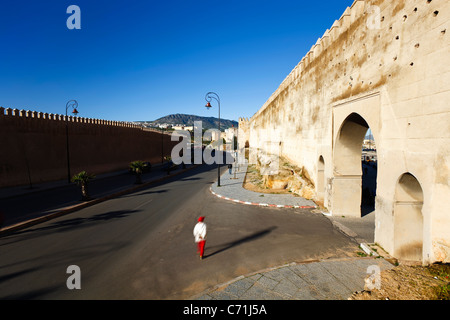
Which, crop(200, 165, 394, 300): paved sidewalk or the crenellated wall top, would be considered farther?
the crenellated wall top

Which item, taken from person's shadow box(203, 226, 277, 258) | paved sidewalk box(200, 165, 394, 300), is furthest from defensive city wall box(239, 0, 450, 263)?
person's shadow box(203, 226, 277, 258)

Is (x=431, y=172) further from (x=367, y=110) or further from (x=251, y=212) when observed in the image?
(x=251, y=212)

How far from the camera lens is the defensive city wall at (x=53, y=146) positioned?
1688cm

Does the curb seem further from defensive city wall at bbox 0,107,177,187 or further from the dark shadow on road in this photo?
defensive city wall at bbox 0,107,177,187

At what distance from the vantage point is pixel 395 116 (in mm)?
6500

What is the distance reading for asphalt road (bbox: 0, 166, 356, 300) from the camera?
526cm

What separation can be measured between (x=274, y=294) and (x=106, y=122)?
93.1 feet

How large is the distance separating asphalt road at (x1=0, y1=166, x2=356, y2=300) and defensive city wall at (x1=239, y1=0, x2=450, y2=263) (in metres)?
1.98

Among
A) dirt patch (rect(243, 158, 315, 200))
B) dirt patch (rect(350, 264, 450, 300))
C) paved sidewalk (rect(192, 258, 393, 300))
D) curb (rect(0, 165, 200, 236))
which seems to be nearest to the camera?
dirt patch (rect(350, 264, 450, 300))

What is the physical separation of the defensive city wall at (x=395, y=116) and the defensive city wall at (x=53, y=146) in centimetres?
2285

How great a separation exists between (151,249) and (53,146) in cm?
1919

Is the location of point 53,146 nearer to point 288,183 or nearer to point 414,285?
point 288,183

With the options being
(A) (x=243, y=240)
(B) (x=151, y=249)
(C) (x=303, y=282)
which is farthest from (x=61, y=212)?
(C) (x=303, y=282)

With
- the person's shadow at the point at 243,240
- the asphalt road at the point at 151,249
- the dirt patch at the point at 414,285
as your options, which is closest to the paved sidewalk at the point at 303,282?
the asphalt road at the point at 151,249
